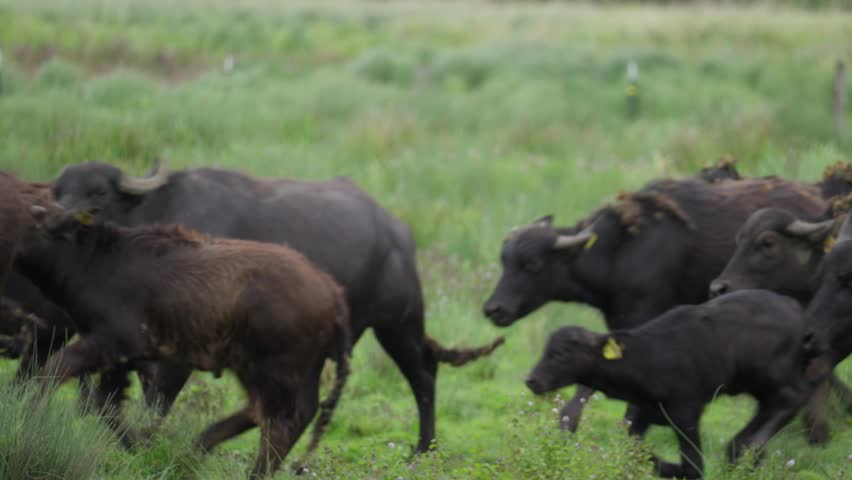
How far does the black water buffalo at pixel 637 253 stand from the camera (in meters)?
8.89

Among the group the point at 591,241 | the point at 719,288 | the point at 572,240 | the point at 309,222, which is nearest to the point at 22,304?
the point at 309,222

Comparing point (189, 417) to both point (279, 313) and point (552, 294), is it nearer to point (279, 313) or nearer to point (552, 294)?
point (279, 313)

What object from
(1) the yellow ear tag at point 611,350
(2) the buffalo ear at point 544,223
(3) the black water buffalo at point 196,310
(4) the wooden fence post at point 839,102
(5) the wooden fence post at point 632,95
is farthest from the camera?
(5) the wooden fence post at point 632,95

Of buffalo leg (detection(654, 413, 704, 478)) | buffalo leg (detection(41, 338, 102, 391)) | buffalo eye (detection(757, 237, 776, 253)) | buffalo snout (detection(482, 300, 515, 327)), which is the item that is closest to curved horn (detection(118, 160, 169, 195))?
buffalo leg (detection(41, 338, 102, 391))

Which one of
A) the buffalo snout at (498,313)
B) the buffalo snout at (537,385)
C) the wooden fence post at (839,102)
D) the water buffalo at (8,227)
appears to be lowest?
the wooden fence post at (839,102)

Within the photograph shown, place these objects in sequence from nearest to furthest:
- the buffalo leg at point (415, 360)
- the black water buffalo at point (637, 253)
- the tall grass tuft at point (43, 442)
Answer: the tall grass tuft at point (43, 442) → the buffalo leg at point (415, 360) → the black water buffalo at point (637, 253)

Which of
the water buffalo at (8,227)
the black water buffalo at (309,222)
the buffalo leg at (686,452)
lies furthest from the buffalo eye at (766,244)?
the water buffalo at (8,227)

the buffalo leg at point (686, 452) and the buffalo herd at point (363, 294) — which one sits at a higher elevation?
the buffalo herd at point (363, 294)

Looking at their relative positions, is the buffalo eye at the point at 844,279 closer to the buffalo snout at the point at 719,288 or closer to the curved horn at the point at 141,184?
the buffalo snout at the point at 719,288

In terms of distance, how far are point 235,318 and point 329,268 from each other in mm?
1703

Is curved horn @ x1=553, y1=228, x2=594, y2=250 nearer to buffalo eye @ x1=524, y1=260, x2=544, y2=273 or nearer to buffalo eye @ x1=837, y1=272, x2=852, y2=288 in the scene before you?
buffalo eye @ x1=524, y1=260, x2=544, y2=273

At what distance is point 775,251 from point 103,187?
4632 millimetres

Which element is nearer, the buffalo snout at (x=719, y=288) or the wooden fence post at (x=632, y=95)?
the buffalo snout at (x=719, y=288)

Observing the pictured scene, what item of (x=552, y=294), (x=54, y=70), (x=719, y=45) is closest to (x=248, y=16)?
(x=719, y=45)
